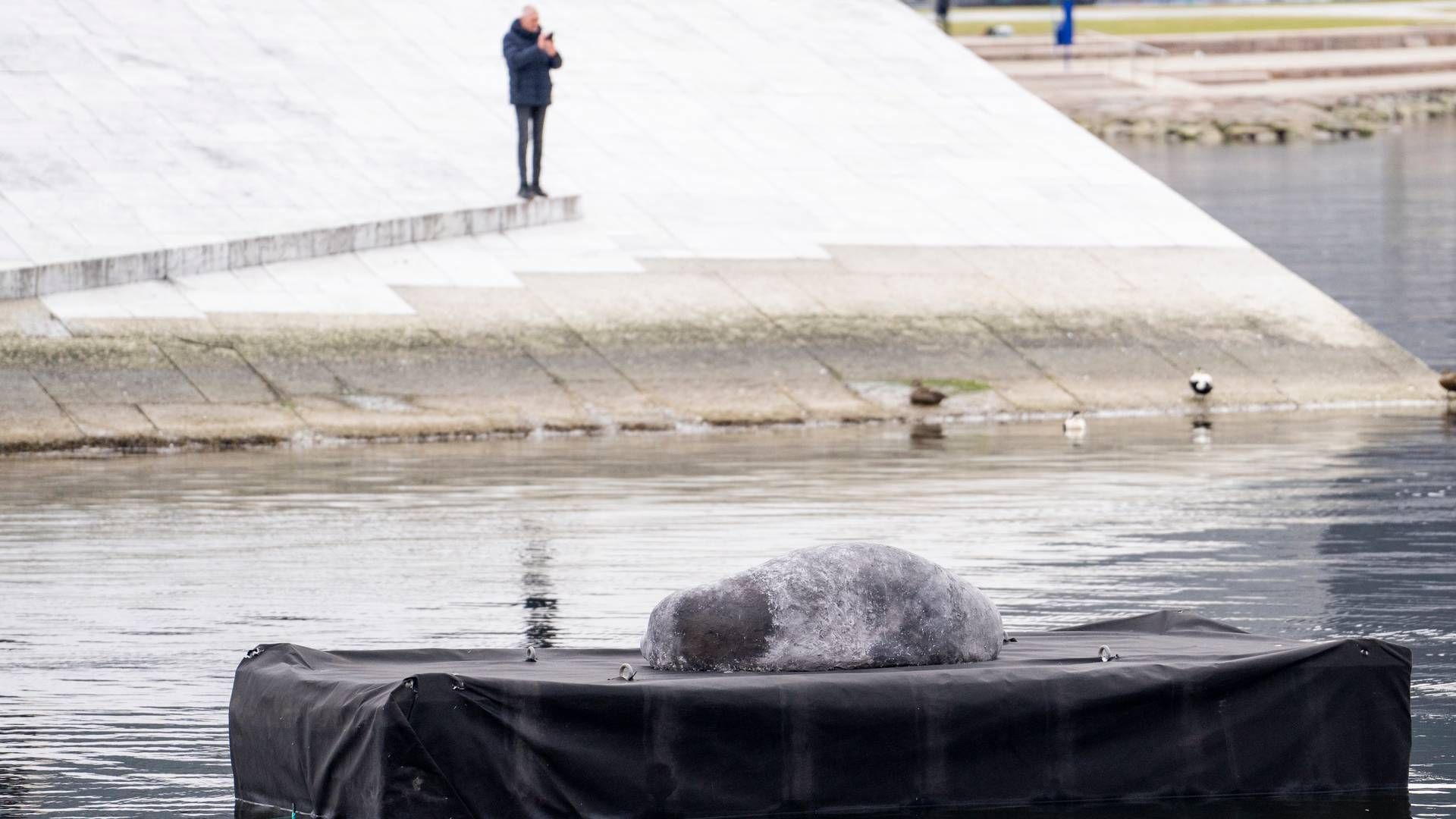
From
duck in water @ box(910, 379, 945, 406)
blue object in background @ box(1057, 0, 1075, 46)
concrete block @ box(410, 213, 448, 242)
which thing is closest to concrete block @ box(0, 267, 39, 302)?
concrete block @ box(410, 213, 448, 242)

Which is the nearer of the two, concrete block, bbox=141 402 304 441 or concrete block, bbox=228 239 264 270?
concrete block, bbox=141 402 304 441

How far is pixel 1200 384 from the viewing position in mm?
23078

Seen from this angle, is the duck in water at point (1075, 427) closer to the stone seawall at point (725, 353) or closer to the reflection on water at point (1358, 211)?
the stone seawall at point (725, 353)

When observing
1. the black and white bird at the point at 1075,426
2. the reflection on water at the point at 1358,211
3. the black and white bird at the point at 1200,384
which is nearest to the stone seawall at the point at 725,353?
the black and white bird at the point at 1200,384

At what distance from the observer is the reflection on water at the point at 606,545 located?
33.8 feet

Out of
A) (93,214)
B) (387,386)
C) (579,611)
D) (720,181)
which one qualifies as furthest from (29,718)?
(720,181)

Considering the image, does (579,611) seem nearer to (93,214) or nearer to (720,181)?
(93,214)

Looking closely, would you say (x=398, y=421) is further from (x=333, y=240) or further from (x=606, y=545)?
(x=606, y=545)

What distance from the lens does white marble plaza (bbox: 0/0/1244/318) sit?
23.9m

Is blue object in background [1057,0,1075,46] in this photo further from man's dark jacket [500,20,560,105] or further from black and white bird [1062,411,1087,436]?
black and white bird [1062,411,1087,436]

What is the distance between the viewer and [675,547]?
14.7 m

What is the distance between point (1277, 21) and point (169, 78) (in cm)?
8454

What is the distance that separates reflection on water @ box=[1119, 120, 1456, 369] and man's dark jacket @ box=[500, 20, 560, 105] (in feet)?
31.5

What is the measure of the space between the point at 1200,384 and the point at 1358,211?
90.0ft
